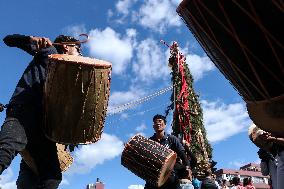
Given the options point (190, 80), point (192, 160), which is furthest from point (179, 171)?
point (190, 80)

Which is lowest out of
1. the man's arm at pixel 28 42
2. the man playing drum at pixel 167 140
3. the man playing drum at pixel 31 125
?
the man playing drum at pixel 31 125

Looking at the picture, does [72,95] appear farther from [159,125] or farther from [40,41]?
[159,125]

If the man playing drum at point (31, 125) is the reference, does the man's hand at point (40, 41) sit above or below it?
above

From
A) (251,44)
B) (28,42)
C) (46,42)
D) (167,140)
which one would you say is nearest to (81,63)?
(46,42)

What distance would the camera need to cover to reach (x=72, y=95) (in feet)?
9.96

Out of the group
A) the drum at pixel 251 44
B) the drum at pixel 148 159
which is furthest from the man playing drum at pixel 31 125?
the drum at pixel 148 159

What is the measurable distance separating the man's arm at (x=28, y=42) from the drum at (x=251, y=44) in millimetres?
1237

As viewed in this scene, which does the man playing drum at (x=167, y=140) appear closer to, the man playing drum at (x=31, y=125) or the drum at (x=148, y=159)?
the drum at (x=148, y=159)

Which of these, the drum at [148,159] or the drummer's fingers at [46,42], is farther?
the drum at [148,159]

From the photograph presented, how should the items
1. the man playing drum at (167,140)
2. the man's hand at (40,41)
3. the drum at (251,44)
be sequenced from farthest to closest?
the man playing drum at (167,140) < the man's hand at (40,41) < the drum at (251,44)

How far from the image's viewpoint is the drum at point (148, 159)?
532 centimetres

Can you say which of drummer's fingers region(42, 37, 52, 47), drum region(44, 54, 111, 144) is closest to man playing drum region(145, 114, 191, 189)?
drum region(44, 54, 111, 144)

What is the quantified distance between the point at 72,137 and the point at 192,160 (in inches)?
138

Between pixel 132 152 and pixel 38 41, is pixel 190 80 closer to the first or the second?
pixel 132 152
